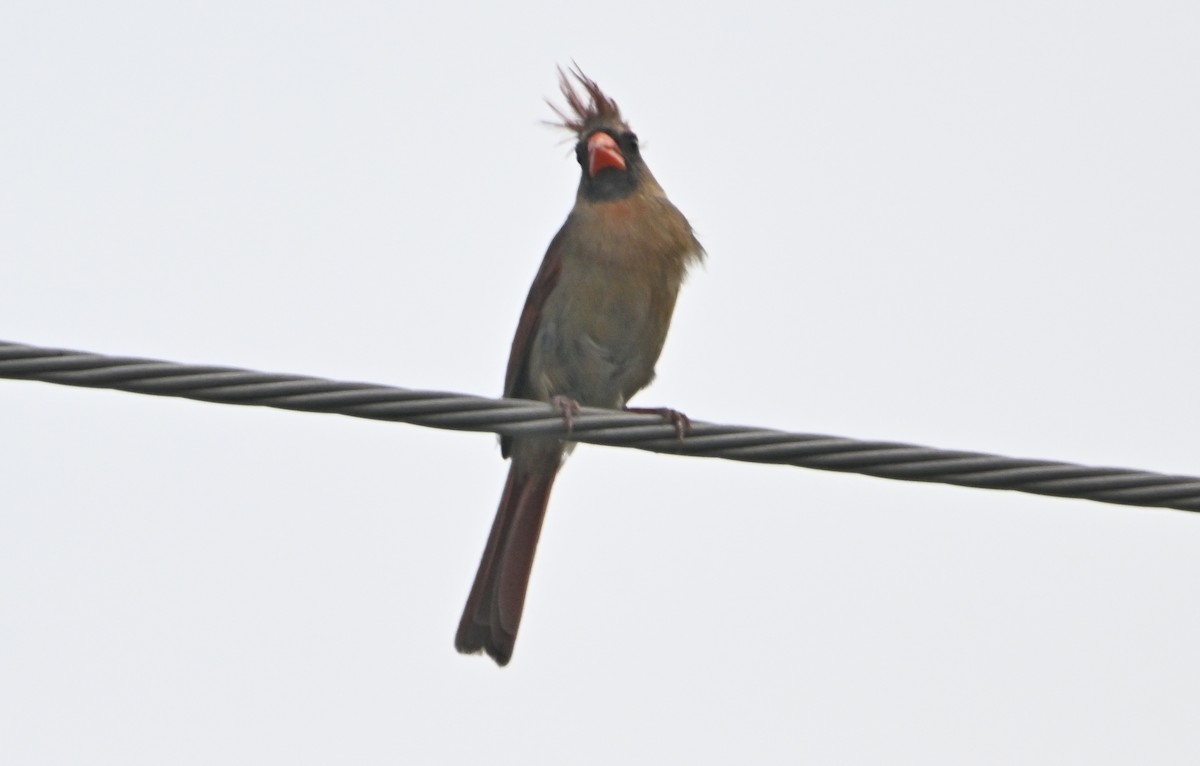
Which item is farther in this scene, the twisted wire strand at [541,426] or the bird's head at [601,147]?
the bird's head at [601,147]

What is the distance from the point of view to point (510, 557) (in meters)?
5.51

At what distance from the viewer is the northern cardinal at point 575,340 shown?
5.37m

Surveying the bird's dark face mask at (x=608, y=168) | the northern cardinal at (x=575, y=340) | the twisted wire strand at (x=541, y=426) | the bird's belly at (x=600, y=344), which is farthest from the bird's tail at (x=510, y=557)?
the twisted wire strand at (x=541, y=426)

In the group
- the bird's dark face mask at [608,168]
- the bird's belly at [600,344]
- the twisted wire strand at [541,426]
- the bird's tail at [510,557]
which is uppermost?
the bird's dark face mask at [608,168]

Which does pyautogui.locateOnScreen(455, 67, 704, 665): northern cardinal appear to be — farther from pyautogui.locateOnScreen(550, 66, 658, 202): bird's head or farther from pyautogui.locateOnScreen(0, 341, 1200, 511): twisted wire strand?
pyautogui.locateOnScreen(0, 341, 1200, 511): twisted wire strand

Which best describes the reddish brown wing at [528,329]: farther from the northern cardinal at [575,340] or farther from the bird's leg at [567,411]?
the bird's leg at [567,411]

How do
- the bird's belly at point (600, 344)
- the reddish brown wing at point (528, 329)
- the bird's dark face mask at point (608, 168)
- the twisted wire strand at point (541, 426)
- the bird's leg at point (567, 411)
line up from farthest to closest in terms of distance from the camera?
the bird's dark face mask at point (608, 168) < the reddish brown wing at point (528, 329) < the bird's belly at point (600, 344) < the bird's leg at point (567, 411) < the twisted wire strand at point (541, 426)

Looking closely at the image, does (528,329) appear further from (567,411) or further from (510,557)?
(567,411)

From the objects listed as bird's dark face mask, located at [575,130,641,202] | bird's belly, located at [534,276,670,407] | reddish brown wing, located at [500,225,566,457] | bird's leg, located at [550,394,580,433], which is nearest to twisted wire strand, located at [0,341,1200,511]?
bird's leg, located at [550,394,580,433]

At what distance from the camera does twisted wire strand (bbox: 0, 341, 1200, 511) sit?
9.90 feet

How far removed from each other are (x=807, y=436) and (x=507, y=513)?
239 centimetres

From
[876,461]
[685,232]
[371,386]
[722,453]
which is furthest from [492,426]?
[685,232]

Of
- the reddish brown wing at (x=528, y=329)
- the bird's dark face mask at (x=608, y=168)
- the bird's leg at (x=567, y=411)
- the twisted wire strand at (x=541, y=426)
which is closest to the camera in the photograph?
the twisted wire strand at (x=541, y=426)

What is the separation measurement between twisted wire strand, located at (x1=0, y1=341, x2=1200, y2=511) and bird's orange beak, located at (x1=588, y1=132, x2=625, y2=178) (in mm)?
2403
